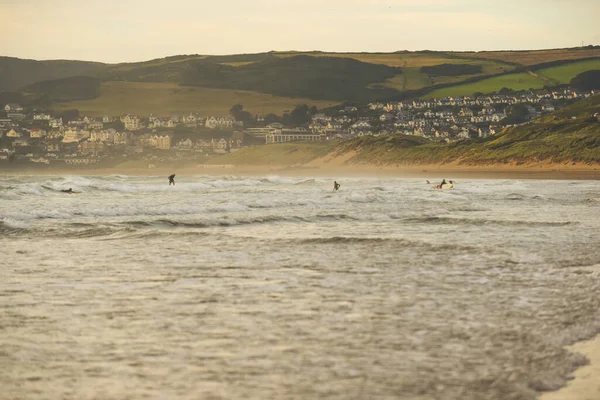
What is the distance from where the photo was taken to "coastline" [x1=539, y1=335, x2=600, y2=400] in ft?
20.8

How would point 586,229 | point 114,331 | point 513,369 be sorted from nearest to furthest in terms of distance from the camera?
point 513,369 < point 114,331 < point 586,229

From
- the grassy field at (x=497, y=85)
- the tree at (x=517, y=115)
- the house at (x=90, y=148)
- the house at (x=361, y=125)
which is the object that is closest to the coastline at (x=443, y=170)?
the house at (x=90, y=148)

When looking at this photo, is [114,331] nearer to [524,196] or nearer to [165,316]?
Answer: [165,316]

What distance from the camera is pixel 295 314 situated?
9484 millimetres

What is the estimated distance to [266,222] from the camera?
24.5 meters

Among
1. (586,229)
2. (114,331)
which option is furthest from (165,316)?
(586,229)

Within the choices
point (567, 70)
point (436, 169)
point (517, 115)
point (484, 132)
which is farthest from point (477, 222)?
point (567, 70)

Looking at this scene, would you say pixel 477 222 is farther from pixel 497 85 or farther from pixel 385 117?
pixel 385 117

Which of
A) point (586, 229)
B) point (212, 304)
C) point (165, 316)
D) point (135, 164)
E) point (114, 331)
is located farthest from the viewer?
point (135, 164)

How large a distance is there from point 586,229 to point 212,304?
A: 13843 mm

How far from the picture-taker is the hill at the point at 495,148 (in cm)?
9362

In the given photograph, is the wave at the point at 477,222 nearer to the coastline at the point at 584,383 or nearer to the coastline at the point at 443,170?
the coastline at the point at 584,383

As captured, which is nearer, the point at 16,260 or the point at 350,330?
the point at 350,330

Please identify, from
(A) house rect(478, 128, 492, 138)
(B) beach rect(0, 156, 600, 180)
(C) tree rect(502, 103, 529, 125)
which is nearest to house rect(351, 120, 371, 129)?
(A) house rect(478, 128, 492, 138)
